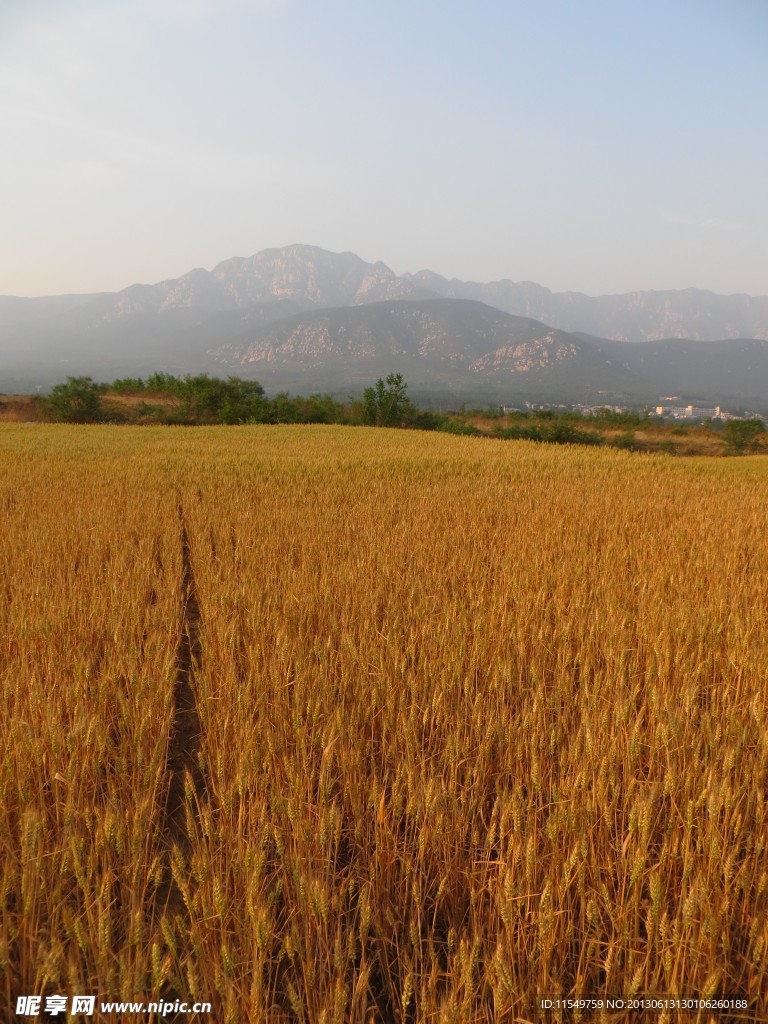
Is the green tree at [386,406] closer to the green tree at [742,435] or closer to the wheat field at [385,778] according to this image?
the green tree at [742,435]

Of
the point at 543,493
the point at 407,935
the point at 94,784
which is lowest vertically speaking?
the point at 407,935

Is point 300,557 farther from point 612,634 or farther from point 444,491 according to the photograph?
point 444,491

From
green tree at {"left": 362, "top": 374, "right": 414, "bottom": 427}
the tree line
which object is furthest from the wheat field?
green tree at {"left": 362, "top": 374, "right": 414, "bottom": 427}

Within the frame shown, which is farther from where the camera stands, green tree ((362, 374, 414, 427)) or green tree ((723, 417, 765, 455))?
green tree ((362, 374, 414, 427))

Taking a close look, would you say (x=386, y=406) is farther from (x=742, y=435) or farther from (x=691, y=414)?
(x=691, y=414)

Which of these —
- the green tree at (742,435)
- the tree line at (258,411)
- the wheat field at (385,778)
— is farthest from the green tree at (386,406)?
the wheat field at (385,778)

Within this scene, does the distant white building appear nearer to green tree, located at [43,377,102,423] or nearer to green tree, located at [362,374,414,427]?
green tree, located at [362,374,414,427]

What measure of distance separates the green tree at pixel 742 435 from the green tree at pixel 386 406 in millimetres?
19736

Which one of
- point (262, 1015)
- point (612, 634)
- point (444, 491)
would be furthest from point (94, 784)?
point (444, 491)

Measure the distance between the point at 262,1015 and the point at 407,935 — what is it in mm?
501

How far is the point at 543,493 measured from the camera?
8.11 m

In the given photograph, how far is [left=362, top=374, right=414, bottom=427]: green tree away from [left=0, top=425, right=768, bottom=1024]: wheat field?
30395mm

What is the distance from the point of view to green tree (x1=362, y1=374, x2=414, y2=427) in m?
34.4

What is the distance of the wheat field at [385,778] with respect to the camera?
3.85 feet
